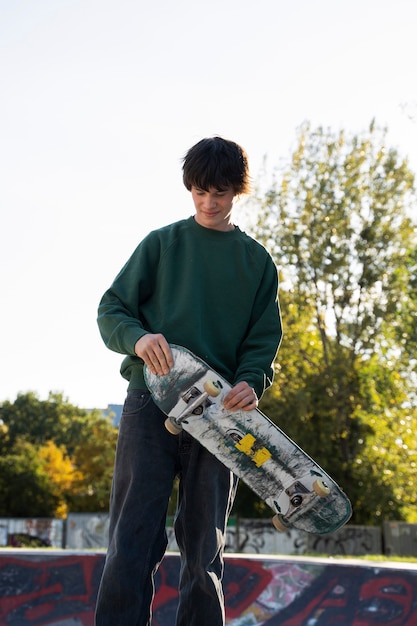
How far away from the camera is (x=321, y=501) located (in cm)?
325

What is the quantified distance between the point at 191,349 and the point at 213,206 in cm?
61

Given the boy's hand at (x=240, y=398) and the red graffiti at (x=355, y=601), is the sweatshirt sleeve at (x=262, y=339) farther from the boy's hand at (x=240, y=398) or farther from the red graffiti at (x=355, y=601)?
the red graffiti at (x=355, y=601)

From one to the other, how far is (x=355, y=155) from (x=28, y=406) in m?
47.1

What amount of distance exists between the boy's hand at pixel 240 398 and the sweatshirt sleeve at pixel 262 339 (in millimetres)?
103

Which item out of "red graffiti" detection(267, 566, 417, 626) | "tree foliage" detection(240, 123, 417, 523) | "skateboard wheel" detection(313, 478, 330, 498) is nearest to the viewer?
"skateboard wheel" detection(313, 478, 330, 498)

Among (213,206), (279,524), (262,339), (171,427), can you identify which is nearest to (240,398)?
(171,427)

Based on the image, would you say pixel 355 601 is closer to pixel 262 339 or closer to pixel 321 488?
pixel 321 488

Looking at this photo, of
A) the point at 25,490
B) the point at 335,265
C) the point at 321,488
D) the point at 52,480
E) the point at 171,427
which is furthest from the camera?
the point at 52,480

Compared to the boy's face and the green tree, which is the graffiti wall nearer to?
the boy's face

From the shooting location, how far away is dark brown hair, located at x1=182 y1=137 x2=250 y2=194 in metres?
3.32

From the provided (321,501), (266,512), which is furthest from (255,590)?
(266,512)

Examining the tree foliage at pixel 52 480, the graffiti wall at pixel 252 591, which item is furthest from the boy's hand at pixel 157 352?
the tree foliage at pixel 52 480

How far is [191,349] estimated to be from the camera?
3.31 meters

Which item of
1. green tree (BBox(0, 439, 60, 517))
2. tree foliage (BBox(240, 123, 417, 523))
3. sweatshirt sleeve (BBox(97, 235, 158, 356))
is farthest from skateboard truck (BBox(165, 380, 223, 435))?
green tree (BBox(0, 439, 60, 517))
